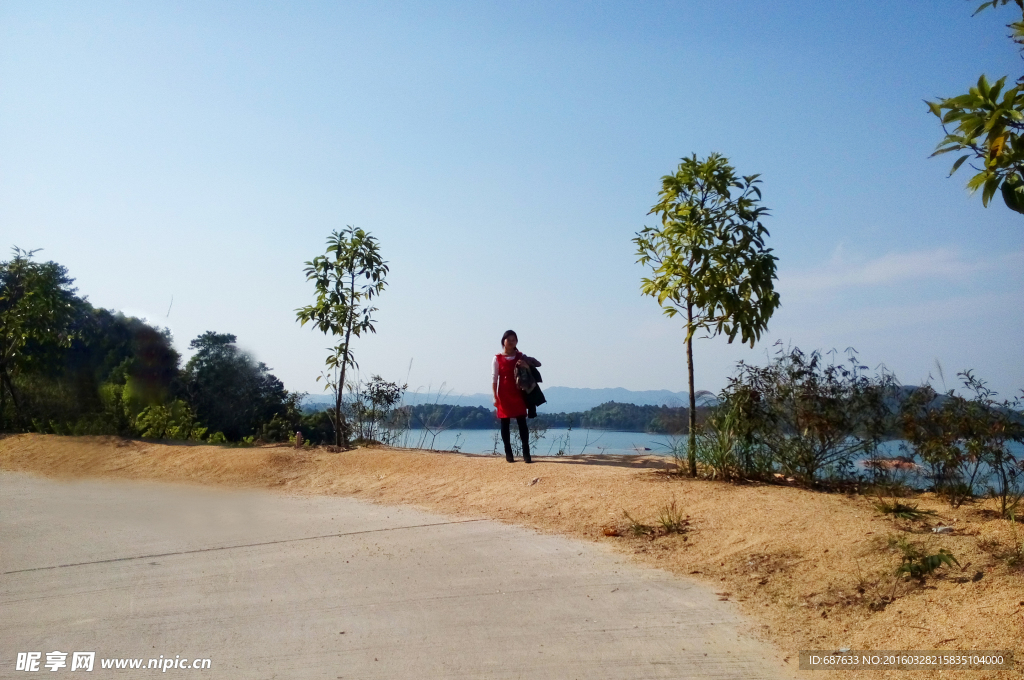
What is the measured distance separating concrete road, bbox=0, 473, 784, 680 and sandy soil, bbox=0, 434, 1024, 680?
444mm

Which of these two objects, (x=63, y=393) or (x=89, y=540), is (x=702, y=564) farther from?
(x=63, y=393)

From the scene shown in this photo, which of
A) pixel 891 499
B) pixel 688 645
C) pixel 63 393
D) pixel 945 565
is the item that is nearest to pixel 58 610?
pixel 688 645

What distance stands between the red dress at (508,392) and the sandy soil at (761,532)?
2.42 ft

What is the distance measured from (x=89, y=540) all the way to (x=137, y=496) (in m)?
2.73

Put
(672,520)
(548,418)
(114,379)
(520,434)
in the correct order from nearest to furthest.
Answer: (672,520), (520,434), (548,418), (114,379)

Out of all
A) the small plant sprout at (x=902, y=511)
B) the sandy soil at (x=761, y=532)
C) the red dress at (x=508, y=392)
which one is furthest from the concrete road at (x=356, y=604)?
the red dress at (x=508, y=392)

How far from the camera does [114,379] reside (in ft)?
61.8

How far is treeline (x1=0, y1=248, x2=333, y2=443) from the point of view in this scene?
661 inches

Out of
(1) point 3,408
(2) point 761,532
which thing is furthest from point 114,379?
(2) point 761,532

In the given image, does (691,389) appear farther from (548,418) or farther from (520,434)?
(548,418)

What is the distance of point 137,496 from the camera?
10.3 m

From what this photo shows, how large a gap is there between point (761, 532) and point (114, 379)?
1718 centimetres

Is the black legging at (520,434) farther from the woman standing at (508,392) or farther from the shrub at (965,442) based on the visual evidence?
the shrub at (965,442)

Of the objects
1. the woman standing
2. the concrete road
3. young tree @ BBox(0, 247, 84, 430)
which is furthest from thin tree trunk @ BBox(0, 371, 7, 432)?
the woman standing
